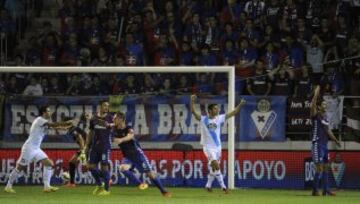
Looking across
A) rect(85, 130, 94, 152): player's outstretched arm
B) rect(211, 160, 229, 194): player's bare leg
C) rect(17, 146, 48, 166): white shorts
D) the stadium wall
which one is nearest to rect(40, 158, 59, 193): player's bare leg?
rect(17, 146, 48, 166): white shorts

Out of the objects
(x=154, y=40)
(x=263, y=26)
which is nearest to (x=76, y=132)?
(x=154, y=40)

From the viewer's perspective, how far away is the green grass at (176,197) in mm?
18156

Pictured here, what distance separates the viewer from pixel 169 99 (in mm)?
23641

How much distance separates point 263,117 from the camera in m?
23.1

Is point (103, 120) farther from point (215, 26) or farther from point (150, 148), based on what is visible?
point (215, 26)

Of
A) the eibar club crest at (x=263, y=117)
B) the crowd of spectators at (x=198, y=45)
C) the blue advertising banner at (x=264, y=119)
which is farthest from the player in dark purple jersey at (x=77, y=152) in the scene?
the eibar club crest at (x=263, y=117)

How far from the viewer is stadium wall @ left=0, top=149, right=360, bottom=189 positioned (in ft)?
75.3

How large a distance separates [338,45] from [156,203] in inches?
376

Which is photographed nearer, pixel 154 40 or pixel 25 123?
pixel 25 123

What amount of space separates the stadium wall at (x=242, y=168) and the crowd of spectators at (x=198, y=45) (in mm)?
1701

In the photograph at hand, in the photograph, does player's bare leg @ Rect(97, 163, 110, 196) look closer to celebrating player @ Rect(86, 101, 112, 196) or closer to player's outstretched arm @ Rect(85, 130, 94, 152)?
celebrating player @ Rect(86, 101, 112, 196)

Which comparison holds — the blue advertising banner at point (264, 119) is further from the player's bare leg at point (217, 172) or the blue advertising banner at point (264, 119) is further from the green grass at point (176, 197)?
the player's bare leg at point (217, 172)

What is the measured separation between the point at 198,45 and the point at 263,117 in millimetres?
3992

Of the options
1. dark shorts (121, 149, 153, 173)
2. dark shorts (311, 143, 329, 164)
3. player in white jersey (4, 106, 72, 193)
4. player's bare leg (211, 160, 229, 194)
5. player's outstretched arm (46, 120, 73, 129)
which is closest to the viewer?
dark shorts (121, 149, 153, 173)
